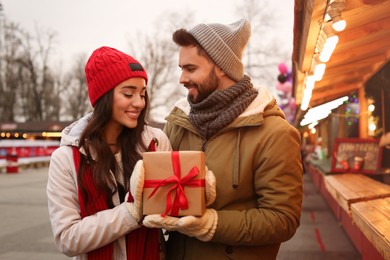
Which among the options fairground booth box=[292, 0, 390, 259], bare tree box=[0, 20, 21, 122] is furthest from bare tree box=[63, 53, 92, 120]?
fairground booth box=[292, 0, 390, 259]

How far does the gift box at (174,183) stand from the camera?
2.27m

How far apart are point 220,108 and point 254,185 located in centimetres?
46

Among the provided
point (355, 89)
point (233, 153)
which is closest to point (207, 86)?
point (233, 153)

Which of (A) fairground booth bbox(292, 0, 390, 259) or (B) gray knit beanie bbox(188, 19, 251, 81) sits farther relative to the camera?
(A) fairground booth bbox(292, 0, 390, 259)

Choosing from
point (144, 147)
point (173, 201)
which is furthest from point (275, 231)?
point (144, 147)

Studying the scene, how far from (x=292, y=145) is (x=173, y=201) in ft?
2.31

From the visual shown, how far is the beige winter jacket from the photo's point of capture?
240 cm

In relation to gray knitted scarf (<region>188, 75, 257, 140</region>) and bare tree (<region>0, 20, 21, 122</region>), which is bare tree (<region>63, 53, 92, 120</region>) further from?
gray knitted scarf (<region>188, 75, 257, 140</region>)

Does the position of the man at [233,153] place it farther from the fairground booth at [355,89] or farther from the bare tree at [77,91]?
the bare tree at [77,91]

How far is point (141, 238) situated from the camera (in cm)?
265

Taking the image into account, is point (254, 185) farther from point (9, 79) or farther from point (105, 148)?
point (9, 79)

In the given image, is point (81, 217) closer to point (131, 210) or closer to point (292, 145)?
point (131, 210)

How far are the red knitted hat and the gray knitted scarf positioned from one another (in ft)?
1.39

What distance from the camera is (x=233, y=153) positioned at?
2582mm
